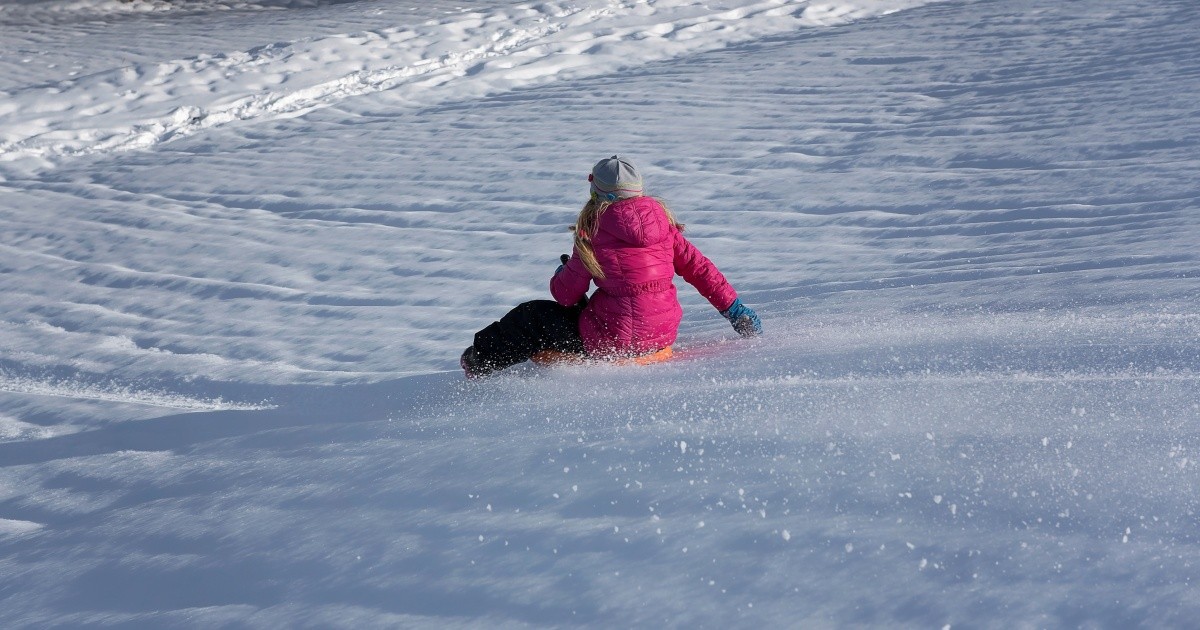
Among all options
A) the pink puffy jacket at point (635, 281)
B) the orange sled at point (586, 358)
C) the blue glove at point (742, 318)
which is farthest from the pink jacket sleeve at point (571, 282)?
the blue glove at point (742, 318)

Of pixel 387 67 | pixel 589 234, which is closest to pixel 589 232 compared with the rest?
pixel 589 234

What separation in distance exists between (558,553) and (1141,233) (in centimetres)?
333

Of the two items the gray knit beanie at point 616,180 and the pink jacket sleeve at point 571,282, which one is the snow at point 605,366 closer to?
the pink jacket sleeve at point 571,282

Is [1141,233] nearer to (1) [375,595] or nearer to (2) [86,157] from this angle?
(1) [375,595]

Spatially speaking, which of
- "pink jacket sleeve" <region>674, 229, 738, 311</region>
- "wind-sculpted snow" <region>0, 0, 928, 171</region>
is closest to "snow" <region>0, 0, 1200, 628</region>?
"wind-sculpted snow" <region>0, 0, 928, 171</region>

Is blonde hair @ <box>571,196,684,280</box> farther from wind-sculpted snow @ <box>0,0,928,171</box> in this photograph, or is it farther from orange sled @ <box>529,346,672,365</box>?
wind-sculpted snow @ <box>0,0,928,171</box>

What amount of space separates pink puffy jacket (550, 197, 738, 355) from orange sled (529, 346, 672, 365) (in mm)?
23

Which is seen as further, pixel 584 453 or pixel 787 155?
pixel 787 155

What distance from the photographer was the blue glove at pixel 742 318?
10.8 feet

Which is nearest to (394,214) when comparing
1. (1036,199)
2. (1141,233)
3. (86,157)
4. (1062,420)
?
(86,157)

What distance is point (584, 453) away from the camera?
242 centimetres

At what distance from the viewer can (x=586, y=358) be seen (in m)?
3.23

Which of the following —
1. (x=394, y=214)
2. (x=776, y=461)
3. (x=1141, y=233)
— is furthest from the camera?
(x=394, y=214)

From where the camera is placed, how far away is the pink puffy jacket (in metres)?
3.04
